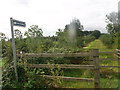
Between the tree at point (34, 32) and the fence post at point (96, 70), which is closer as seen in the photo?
the fence post at point (96, 70)

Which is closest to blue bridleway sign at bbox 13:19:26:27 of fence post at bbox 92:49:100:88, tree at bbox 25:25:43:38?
fence post at bbox 92:49:100:88

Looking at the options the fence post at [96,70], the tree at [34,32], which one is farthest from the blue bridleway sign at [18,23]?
the tree at [34,32]

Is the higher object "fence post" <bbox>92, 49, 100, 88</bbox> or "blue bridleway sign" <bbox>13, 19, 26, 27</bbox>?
"blue bridleway sign" <bbox>13, 19, 26, 27</bbox>

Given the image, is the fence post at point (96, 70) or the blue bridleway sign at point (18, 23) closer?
the fence post at point (96, 70)

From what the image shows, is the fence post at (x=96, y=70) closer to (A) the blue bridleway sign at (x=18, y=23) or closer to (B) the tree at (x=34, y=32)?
(A) the blue bridleway sign at (x=18, y=23)

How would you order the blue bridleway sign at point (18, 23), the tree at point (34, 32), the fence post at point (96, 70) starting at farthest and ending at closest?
the tree at point (34, 32)
the blue bridleway sign at point (18, 23)
the fence post at point (96, 70)

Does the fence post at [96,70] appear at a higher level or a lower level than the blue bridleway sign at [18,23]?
lower

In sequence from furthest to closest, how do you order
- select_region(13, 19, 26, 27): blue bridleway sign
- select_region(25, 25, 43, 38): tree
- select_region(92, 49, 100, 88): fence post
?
select_region(25, 25, 43, 38): tree < select_region(13, 19, 26, 27): blue bridleway sign < select_region(92, 49, 100, 88): fence post

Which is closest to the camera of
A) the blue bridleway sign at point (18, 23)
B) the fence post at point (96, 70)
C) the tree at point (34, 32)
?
the fence post at point (96, 70)

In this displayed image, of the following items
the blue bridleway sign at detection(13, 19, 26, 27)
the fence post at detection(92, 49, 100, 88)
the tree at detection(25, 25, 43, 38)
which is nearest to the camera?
the fence post at detection(92, 49, 100, 88)

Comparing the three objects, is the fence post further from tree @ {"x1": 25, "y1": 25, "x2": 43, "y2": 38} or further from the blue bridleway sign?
tree @ {"x1": 25, "y1": 25, "x2": 43, "y2": 38}

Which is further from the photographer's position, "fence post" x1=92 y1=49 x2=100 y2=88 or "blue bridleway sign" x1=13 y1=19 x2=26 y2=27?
"blue bridleway sign" x1=13 y1=19 x2=26 y2=27

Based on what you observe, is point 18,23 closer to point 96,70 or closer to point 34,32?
point 96,70

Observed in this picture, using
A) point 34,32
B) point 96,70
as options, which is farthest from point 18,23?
point 34,32
